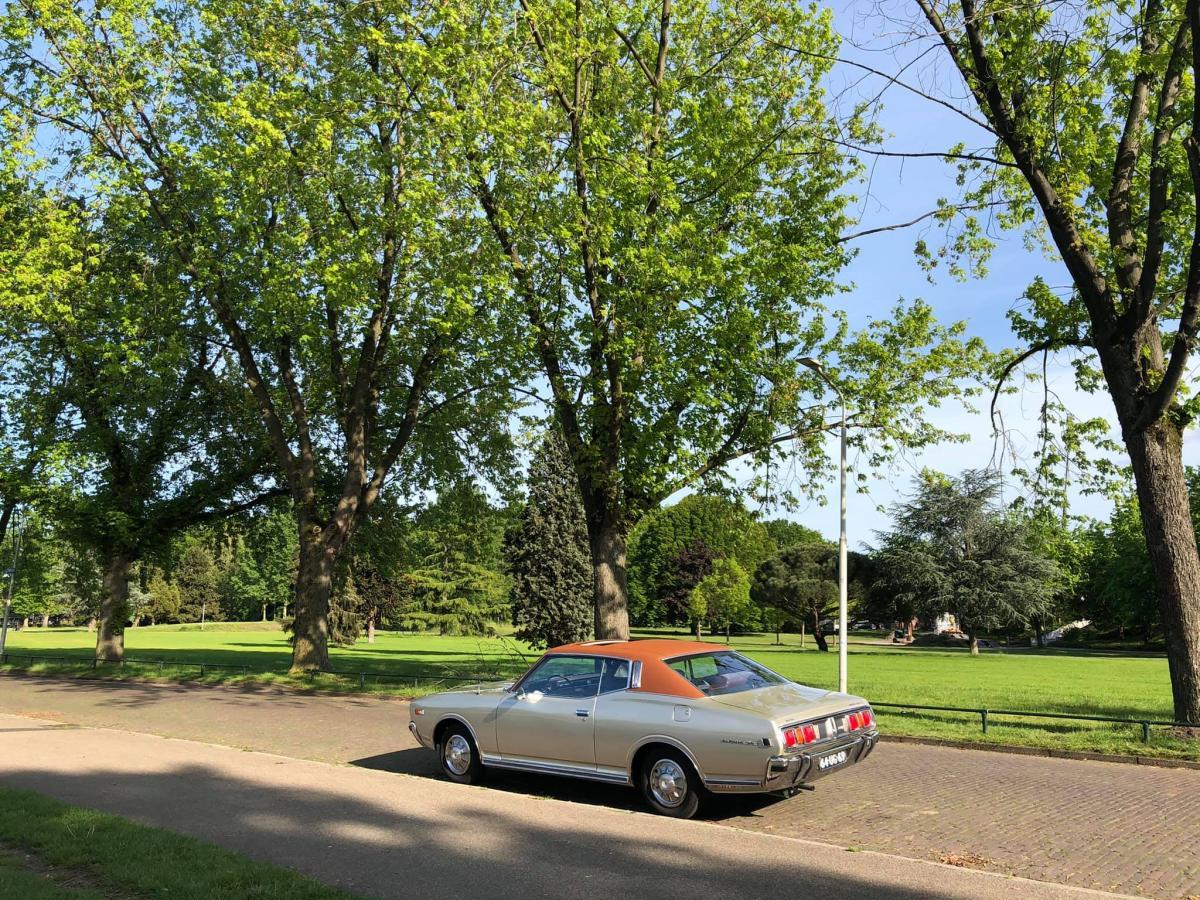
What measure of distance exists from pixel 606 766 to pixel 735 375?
9.87 meters

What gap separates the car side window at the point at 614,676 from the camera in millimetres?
8281

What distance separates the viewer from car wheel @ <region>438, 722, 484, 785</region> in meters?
9.18

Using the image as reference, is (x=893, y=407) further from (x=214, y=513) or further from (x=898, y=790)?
(x=214, y=513)

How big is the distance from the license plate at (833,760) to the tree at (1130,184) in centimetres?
719

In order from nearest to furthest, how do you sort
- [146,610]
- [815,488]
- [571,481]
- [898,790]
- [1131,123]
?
[898,790], [1131,123], [815,488], [571,481], [146,610]

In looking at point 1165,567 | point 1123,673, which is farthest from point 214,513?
point 1123,673

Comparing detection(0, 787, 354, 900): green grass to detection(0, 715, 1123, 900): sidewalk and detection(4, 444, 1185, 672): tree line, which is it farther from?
detection(4, 444, 1185, 672): tree line

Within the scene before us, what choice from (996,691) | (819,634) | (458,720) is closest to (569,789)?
(458,720)

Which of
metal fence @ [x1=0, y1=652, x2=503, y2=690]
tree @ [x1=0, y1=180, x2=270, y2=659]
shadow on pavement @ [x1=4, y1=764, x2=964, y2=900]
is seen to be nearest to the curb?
Result: shadow on pavement @ [x1=4, y1=764, x2=964, y2=900]

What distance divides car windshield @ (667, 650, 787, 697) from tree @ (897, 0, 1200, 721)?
7270mm

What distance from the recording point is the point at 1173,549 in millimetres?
12250

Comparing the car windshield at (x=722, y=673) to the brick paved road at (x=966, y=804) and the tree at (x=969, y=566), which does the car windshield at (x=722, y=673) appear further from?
the tree at (x=969, y=566)

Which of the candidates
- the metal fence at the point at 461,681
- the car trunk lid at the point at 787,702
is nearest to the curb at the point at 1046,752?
the metal fence at the point at 461,681

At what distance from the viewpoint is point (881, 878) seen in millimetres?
5695
